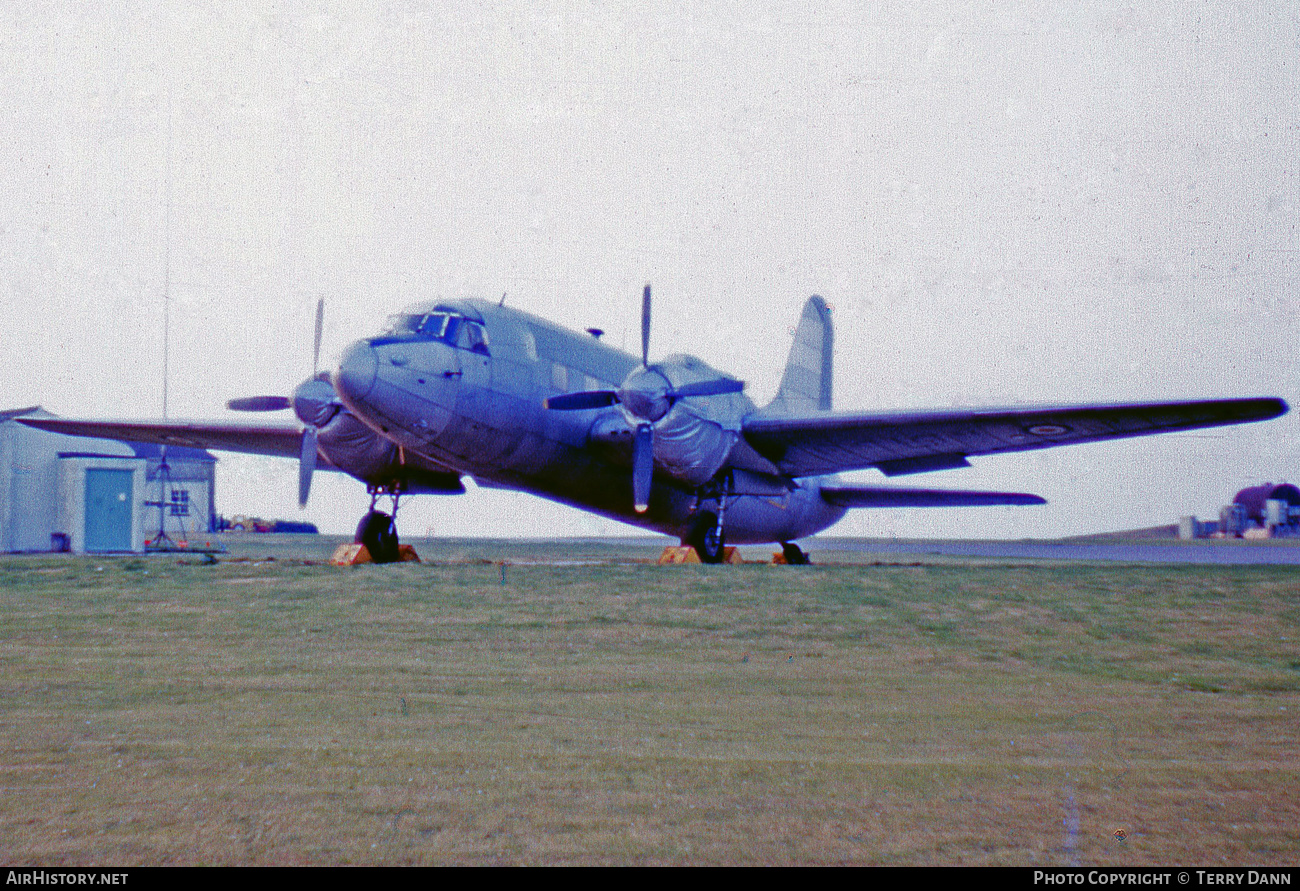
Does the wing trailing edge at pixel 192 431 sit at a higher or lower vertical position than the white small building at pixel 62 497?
higher

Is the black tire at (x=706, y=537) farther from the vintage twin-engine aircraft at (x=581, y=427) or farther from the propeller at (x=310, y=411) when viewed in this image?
the propeller at (x=310, y=411)

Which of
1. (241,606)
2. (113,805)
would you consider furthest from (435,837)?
(241,606)

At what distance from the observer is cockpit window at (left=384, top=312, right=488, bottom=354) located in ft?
59.9

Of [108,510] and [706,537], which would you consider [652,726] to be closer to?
[706,537]

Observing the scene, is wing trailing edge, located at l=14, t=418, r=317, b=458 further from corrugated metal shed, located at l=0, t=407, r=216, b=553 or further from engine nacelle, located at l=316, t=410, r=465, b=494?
corrugated metal shed, located at l=0, t=407, r=216, b=553

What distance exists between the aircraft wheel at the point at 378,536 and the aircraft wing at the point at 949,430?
791 cm

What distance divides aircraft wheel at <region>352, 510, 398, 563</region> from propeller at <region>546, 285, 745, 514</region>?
4334mm

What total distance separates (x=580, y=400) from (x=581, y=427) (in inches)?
60.5

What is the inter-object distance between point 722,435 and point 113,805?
17341 mm

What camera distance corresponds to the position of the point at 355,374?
16.7 m

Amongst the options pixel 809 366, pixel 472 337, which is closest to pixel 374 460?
pixel 472 337

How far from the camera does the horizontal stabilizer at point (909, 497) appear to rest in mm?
28987

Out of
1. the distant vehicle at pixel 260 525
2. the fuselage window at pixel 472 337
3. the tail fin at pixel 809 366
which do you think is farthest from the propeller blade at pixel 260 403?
the distant vehicle at pixel 260 525

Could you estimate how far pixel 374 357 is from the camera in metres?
17.0
